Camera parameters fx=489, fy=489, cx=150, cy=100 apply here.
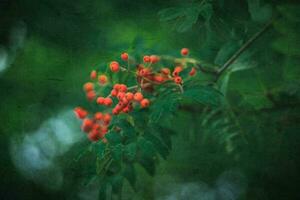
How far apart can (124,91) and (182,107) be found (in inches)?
10.8

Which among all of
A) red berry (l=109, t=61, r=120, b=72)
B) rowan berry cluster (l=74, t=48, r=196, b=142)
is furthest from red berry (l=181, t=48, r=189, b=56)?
red berry (l=109, t=61, r=120, b=72)

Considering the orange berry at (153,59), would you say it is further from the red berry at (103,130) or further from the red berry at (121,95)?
the red berry at (103,130)

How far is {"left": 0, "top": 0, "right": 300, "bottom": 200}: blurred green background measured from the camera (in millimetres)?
1592

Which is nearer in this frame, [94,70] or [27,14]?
[94,70]

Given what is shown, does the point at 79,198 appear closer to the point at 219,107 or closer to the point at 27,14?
the point at 219,107

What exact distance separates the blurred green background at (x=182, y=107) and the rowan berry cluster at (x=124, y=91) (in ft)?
0.20

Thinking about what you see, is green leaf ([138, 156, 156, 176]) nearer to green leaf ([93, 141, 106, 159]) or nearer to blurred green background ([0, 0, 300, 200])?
blurred green background ([0, 0, 300, 200])

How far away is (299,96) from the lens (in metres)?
1.59

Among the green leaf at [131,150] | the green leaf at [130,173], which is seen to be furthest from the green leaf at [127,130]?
the green leaf at [130,173]

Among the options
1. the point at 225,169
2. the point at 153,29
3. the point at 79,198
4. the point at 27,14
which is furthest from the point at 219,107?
the point at 27,14

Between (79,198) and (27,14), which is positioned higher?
(27,14)

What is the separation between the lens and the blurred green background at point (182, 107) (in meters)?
1.59

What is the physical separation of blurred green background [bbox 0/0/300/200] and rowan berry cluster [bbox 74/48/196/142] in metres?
0.06

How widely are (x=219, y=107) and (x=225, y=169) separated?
0.21 m
